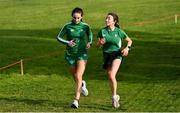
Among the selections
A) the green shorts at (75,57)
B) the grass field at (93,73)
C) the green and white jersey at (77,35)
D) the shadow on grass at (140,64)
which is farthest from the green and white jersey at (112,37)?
the shadow on grass at (140,64)

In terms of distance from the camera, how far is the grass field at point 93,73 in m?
12.4

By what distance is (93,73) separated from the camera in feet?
59.0

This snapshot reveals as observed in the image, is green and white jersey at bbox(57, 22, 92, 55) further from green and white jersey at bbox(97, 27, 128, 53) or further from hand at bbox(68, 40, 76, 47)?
green and white jersey at bbox(97, 27, 128, 53)

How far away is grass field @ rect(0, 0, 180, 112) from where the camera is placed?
488 inches

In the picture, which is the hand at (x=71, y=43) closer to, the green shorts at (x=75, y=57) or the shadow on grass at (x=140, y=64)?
the green shorts at (x=75, y=57)

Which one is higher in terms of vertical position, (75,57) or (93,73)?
(75,57)

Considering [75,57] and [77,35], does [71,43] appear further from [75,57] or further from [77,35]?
[75,57]

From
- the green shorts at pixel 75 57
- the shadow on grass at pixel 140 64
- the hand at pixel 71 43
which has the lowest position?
the shadow on grass at pixel 140 64

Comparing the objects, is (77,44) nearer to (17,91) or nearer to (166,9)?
(17,91)

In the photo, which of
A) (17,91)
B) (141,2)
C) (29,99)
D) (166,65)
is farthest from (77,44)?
(141,2)

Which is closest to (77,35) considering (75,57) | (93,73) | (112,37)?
(75,57)

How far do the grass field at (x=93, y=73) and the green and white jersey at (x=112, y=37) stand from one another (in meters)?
1.37

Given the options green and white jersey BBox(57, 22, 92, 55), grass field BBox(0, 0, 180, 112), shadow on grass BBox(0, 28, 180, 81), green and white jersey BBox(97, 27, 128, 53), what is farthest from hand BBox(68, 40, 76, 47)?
shadow on grass BBox(0, 28, 180, 81)

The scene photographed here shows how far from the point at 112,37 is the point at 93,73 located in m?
6.39
